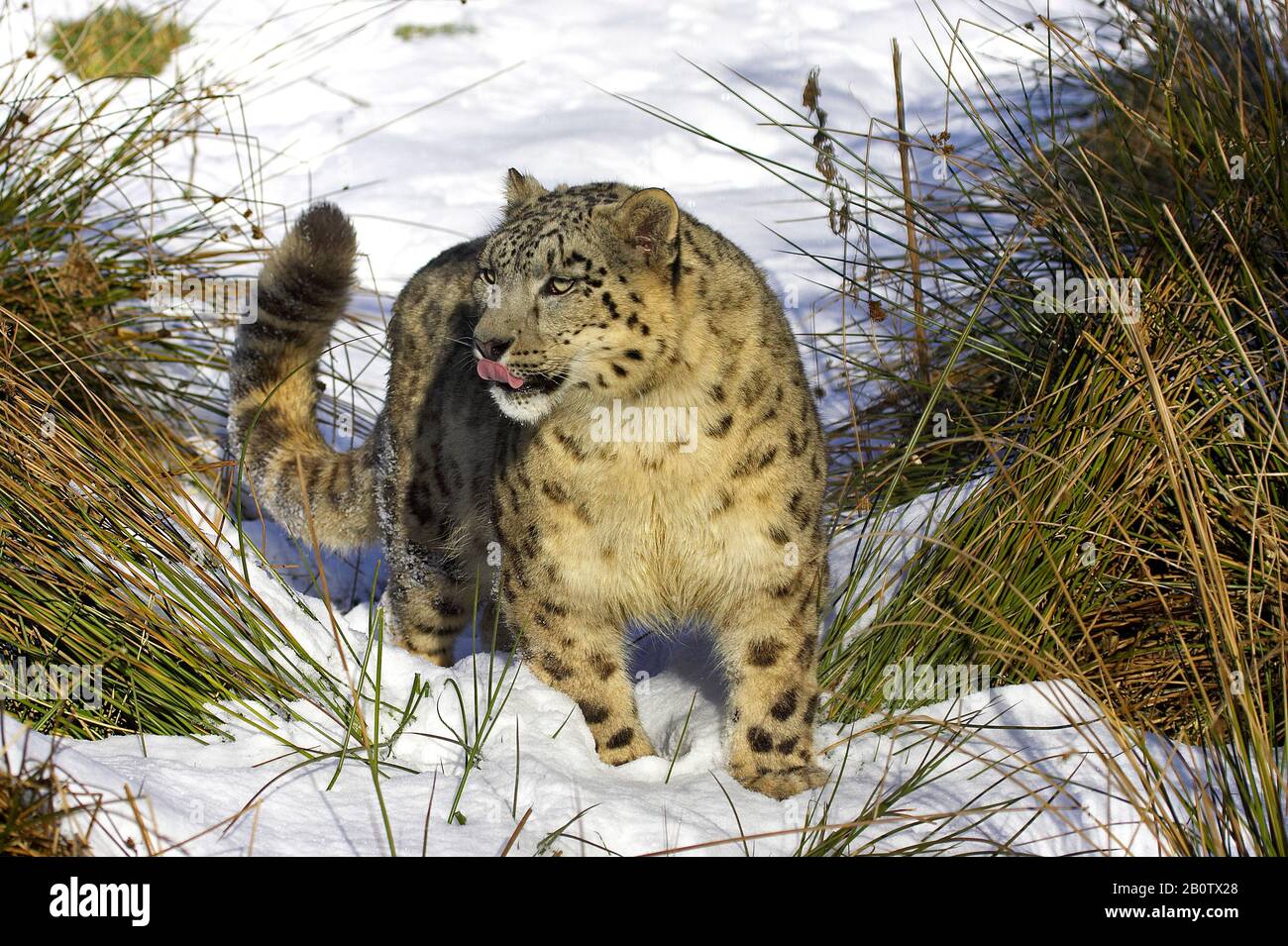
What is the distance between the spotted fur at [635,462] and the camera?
409 cm

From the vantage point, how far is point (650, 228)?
408cm

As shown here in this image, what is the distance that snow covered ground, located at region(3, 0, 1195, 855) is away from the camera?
3600 mm

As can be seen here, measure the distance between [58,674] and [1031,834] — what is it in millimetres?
2906

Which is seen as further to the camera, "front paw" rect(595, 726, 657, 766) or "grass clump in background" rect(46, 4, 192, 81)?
"grass clump in background" rect(46, 4, 192, 81)

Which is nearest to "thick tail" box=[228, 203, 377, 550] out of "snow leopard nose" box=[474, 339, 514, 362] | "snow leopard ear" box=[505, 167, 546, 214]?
"snow leopard ear" box=[505, 167, 546, 214]

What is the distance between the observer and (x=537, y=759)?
13.7ft

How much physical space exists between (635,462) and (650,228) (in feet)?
2.42

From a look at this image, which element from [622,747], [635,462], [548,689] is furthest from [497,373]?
[622,747]

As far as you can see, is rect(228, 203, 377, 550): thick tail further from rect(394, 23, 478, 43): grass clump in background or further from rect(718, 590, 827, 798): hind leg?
rect(394, 23, 478, 43): grass clump in background

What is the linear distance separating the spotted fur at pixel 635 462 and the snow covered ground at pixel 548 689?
236 millimetres

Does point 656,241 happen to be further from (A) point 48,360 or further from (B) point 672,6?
(B) point 672,6

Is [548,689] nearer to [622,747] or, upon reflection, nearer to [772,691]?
[622,747]

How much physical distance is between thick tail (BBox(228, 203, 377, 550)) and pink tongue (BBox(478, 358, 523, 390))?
1.62 m

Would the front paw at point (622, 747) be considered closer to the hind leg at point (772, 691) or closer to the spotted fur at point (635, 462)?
the spotted fur at point (635, 462)
